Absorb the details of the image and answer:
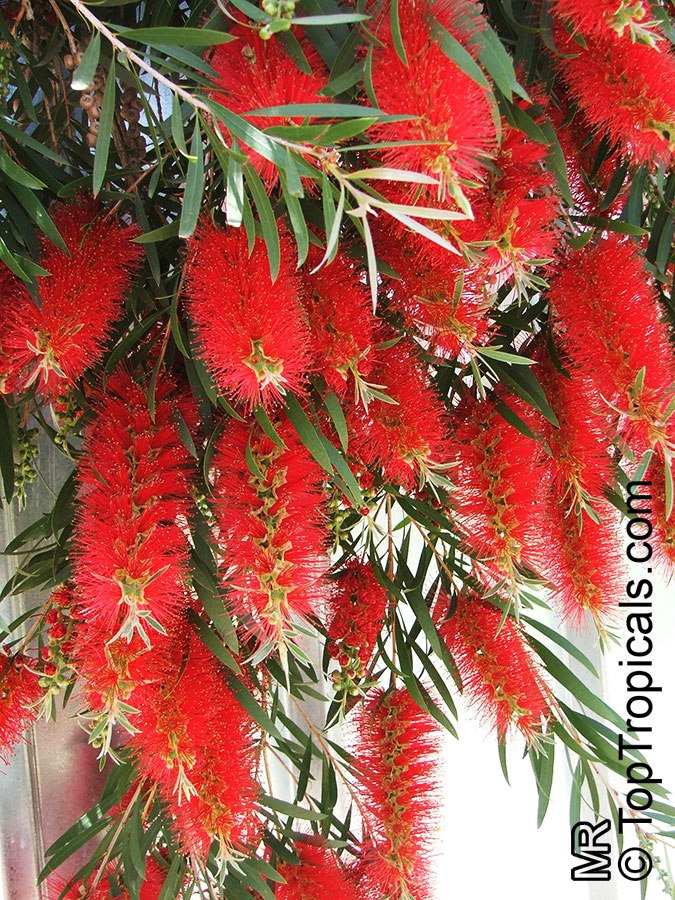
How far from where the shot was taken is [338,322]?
45 centimetres

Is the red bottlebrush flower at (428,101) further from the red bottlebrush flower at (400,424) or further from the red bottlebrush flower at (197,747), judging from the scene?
the red bottlebrush flower at (197,747)

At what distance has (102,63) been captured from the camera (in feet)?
1.87

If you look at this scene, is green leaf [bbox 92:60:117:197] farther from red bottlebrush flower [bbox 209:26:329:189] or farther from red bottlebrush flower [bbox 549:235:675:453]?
red bottlebrush flower [bbox 549:235:675:453]

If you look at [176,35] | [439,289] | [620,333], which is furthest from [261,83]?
[620,333]

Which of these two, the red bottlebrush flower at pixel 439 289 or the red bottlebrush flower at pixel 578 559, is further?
the red bottlebrush flower at pixel 578 559

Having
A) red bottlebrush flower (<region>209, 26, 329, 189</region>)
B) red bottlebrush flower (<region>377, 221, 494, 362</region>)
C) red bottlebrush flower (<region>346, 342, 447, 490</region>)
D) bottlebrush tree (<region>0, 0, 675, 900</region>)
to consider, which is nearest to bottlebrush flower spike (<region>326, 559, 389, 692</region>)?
bottlebrush tree (<region>0, 0, 675, 900</region>)

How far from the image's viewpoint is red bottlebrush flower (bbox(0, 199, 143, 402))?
17.0 inches

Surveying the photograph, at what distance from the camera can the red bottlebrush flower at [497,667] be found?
552 mm

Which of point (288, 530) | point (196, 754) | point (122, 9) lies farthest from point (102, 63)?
point (196, 754)

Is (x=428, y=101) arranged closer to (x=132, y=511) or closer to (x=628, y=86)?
(x=628, y=86)

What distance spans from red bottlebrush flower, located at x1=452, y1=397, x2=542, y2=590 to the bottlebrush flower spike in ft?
0.29

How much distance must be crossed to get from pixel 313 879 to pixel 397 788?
12cm

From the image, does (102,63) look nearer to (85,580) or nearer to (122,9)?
(122,9)

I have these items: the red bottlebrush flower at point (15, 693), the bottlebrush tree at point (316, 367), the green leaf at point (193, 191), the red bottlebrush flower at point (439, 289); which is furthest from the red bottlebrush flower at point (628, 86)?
the red bottlebrush flower at point (15, 693)
